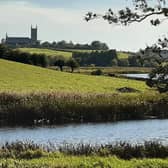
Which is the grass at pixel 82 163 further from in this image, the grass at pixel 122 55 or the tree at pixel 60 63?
the grass at pixel 122 55

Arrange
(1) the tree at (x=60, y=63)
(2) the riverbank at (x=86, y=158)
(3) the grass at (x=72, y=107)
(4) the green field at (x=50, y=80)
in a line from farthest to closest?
(1) the tree at (x=60, y=63)
(4) the green field at (x=50, y=80)
(3) the grass at (x=72, y=107)
(2) the riverbank at (x=86, y=158)

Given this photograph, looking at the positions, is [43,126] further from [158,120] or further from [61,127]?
[158,120]

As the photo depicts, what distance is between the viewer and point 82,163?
13820 mm

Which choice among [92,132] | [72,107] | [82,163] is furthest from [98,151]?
[72,107]

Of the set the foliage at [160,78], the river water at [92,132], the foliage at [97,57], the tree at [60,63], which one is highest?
the foliage at [97,57]

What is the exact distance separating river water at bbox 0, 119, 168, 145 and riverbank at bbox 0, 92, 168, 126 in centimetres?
234

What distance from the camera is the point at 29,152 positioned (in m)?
16.2

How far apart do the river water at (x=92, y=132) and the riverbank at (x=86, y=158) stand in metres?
13.2

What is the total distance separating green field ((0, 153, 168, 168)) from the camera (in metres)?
13.3

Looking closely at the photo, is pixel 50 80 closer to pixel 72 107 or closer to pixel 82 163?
pixel 72 107

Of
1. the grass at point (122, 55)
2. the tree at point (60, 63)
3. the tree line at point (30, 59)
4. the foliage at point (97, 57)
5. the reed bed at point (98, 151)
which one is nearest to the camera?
the reed bed at point (98, 151)

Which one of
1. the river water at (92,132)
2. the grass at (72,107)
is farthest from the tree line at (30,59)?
the river water at (92,132)

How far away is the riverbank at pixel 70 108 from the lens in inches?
1607

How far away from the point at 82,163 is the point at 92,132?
70.4ft
